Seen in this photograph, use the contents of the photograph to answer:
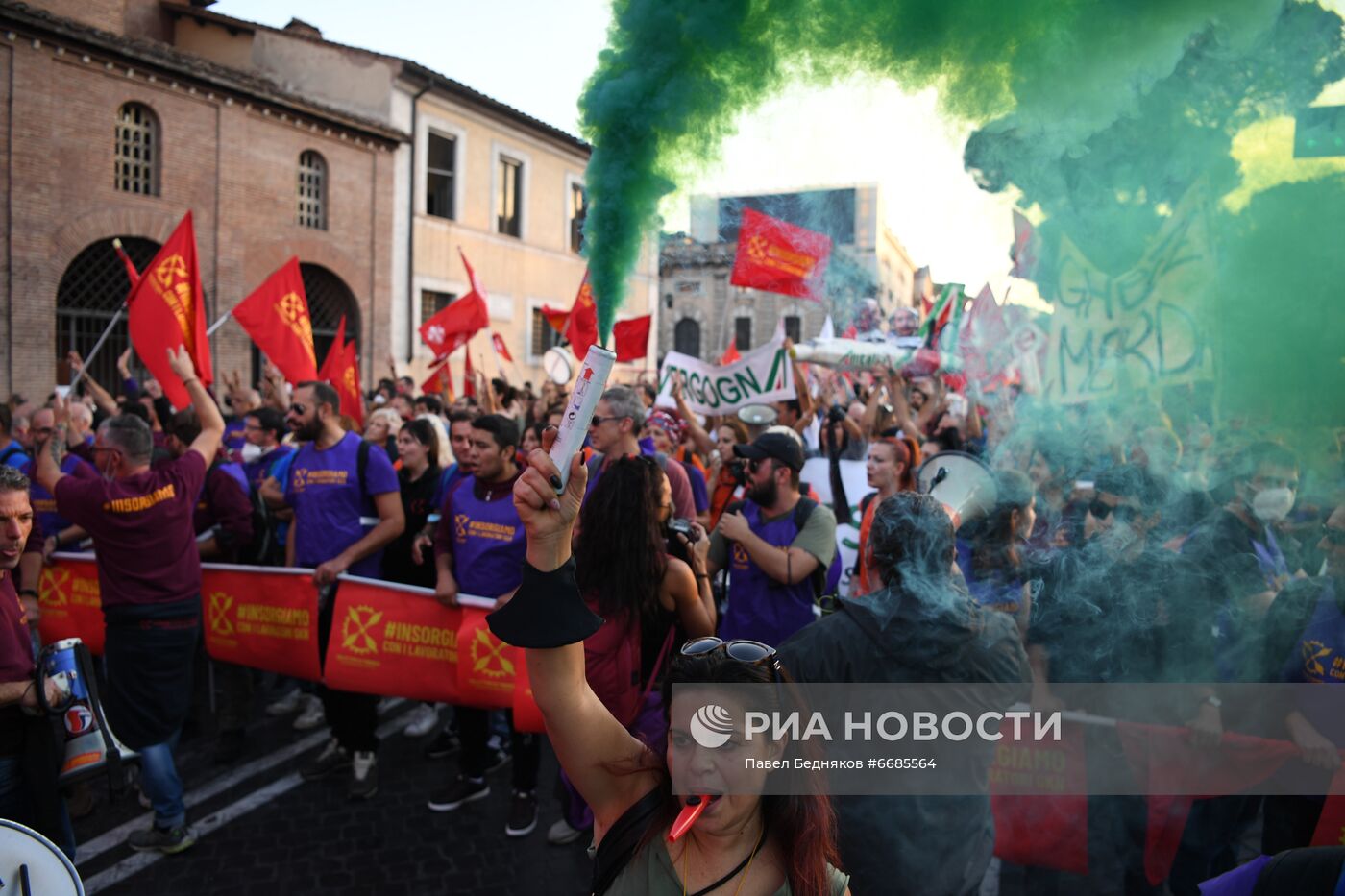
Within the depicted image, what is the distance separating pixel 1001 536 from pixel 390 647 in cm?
340

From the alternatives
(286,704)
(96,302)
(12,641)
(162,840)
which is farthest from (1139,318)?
(96,302)

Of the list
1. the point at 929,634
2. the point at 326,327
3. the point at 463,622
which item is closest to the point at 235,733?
the point at 463,622

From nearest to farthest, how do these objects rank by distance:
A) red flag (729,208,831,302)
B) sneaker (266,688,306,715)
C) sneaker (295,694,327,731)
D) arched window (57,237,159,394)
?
red flag (729,208,831,302) → sneaker (295,694,327,731) → sneaker (266,688,306,715) → arched window (57,237,159,394)

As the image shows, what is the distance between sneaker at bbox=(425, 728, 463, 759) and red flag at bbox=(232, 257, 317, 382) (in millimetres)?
4546

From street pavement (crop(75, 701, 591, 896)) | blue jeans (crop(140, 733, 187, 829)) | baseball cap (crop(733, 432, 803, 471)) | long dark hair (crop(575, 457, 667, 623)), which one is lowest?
street pavement (crop(75, 701, 591, 896))

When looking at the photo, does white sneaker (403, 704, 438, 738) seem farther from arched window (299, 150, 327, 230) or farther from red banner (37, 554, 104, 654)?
arched window (299, 150, 327, 230)

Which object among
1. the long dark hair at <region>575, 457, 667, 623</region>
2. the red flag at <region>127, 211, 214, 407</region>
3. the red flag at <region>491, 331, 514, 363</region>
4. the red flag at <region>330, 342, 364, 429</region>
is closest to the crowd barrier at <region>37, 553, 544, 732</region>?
the long dark hair at <region>575, 457, 667, 623</region>

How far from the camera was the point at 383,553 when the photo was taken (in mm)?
5684

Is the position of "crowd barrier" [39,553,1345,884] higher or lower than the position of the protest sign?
lower

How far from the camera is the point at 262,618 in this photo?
17.4 ft

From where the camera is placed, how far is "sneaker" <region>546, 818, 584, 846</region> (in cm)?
432

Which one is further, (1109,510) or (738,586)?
(738,586)

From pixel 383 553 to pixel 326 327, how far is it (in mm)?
16366

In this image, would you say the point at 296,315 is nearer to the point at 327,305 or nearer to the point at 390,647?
the point at 390,647
